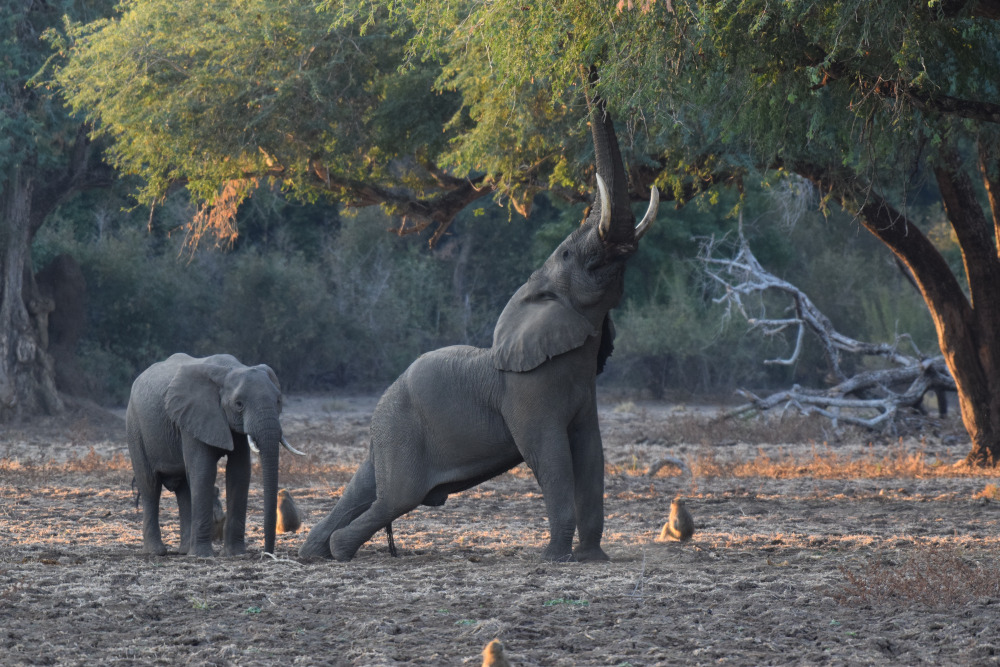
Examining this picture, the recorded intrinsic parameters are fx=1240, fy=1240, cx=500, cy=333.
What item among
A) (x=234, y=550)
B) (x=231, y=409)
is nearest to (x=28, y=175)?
(x=231, y=409)

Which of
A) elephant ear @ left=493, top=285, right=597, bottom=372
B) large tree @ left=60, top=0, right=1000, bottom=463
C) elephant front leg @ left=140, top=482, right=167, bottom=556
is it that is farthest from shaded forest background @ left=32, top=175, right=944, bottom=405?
elephant ear @ left=493, top=285, right=597, bottom=372

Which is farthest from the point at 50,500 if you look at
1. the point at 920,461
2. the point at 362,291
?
the point at 362,291

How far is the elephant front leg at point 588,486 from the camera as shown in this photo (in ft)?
27.7

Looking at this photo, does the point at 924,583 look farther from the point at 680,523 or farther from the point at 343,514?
the point at 343,514

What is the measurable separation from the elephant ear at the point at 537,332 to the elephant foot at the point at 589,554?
1.30m

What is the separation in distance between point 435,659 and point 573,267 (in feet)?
11.2

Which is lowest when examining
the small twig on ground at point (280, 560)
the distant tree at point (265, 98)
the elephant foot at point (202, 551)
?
the elephant foot at point (202, 551)

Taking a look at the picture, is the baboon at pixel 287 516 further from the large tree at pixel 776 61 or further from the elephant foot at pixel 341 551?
the large tree at pixel 776 61

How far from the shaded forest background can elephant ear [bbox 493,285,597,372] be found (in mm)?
23291

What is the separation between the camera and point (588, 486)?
27.8 ft

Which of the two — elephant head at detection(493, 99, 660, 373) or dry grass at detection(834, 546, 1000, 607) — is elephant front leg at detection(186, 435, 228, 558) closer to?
elephant head at detection(493, 99, 660, 373)

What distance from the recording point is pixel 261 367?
31.5ft

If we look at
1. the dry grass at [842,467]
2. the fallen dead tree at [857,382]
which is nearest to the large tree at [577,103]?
the dry grass at [842,467]

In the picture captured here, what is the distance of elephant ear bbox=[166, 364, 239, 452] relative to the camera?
30.2ft
